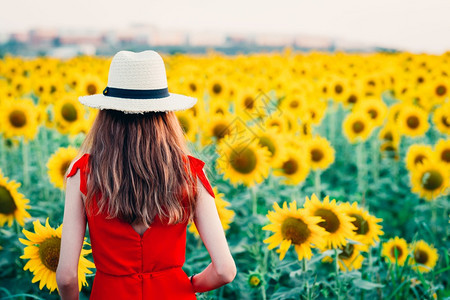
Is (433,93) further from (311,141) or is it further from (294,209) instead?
(294,209)

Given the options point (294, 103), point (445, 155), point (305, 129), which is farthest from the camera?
point (294, 103)

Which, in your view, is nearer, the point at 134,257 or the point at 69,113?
the point at 134,257

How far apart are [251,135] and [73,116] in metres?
2.18

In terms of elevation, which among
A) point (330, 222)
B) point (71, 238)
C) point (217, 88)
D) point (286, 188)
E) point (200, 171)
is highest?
point (200, 171)

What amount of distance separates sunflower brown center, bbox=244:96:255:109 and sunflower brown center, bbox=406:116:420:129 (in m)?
2.08

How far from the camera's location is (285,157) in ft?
13.4

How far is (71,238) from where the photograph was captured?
1.77m

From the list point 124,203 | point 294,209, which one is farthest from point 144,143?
point 294,209

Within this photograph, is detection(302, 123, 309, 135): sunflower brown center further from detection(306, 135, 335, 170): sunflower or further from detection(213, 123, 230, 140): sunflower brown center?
detection(213, 123, 230, 140): sunflower brown center

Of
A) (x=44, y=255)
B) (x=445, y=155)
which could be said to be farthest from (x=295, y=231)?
(x=445, y=155)

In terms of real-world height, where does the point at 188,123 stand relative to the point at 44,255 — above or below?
above

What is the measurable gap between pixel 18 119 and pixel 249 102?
2.81 m

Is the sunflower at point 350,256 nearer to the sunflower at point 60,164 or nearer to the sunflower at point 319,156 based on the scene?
the sunflower at point 319,156

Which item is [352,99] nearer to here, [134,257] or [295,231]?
[295,231]
